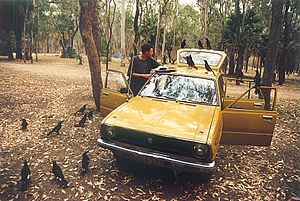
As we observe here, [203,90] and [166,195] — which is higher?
[203,90]

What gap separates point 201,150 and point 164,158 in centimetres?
60

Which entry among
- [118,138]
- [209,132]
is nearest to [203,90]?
[209,132]

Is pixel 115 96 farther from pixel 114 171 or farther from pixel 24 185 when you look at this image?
pixel 24 185

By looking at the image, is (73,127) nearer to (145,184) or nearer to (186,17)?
(145,184)

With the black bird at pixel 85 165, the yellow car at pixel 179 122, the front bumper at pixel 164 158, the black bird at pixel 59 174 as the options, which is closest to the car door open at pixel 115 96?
the yellow car at pixel 179 122

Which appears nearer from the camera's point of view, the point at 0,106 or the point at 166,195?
the point at 166,195

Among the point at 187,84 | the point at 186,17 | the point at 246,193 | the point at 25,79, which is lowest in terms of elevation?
the point at 246,193

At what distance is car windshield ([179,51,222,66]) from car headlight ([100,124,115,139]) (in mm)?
3570

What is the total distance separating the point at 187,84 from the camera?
5.62 meters

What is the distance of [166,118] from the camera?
4.54 m

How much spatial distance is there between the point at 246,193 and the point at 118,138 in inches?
98.6

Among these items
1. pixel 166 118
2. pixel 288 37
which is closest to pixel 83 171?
pixel 166 118

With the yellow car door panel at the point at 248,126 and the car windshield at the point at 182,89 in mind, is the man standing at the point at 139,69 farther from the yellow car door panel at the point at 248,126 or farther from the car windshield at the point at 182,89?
the yellow car door panel at the point at 248,126

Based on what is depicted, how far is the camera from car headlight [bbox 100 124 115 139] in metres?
4.51
